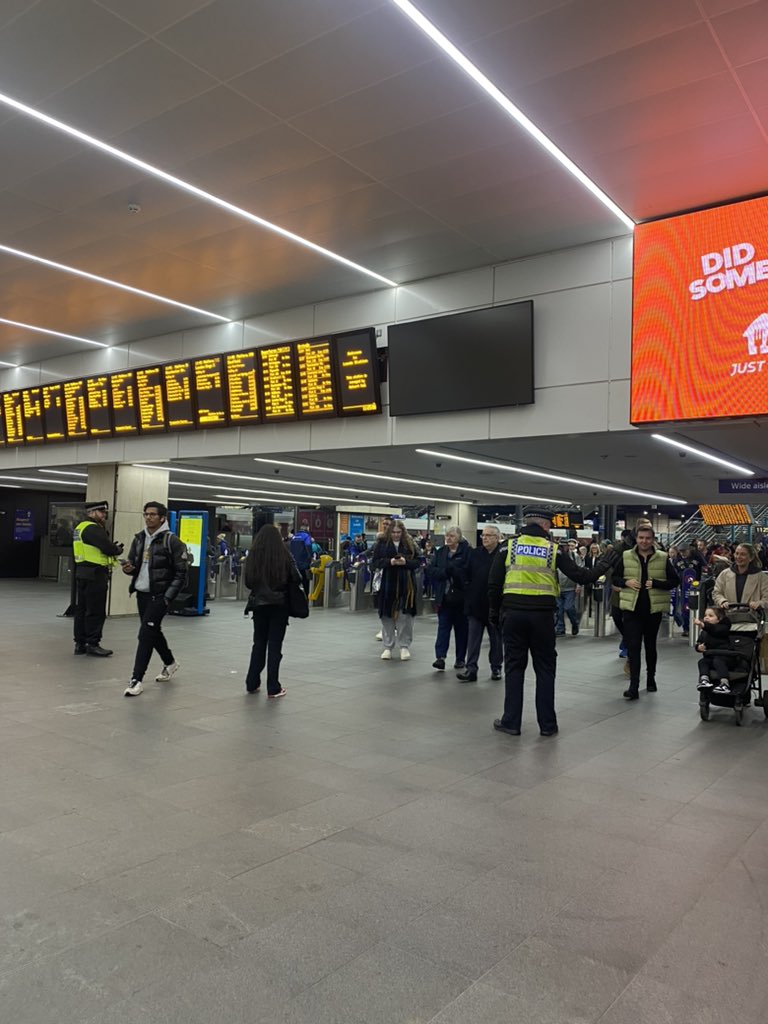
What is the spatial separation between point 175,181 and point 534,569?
4.80m

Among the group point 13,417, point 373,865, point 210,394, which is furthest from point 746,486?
point 13,417

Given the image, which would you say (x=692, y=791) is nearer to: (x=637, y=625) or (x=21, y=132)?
(x=637, y=625)

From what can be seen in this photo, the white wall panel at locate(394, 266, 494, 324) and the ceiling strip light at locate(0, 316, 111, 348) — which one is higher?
the ceiling strip light at locate(0, 316, 111, 348)

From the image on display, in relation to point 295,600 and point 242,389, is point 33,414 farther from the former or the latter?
point 295,600

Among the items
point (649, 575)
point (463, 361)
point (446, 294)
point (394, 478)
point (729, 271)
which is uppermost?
point (446, 294)

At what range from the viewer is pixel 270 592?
696 cm

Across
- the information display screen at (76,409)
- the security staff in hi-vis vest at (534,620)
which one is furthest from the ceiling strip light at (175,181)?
the information display screen at (76,409)

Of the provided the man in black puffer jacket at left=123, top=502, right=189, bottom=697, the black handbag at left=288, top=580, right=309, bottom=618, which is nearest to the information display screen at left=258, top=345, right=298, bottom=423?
the man in black puffer jacket at left=123, top=502, right=189, bottom=697

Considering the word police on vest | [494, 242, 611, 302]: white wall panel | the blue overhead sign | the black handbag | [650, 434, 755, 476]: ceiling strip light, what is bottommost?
the black handbag

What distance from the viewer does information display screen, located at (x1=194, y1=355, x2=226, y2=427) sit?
1071cm

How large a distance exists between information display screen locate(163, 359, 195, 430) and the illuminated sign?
78.9ft

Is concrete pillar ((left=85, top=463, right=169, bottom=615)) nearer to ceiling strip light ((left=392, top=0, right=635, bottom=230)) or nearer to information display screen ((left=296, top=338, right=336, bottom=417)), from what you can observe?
information display screen ((left=296, top=338, right=336, bottom=417))

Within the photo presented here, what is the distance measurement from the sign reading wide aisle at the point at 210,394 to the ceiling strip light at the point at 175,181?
3.68ft

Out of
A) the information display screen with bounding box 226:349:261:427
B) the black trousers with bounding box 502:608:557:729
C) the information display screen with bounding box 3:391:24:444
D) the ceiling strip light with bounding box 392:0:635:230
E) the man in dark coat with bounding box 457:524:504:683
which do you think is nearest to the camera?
the ceiling strip light with bounding box 392:0:635:230
